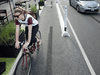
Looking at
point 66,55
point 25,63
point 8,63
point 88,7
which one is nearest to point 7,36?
point 8,63

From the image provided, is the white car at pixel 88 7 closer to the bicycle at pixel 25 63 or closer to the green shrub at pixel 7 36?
the green shrub at pixel 7 36

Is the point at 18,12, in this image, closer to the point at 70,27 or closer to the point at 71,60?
the point at 71,60

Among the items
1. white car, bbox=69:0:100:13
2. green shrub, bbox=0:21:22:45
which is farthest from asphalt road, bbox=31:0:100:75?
white car, bbox=69:0:100:13

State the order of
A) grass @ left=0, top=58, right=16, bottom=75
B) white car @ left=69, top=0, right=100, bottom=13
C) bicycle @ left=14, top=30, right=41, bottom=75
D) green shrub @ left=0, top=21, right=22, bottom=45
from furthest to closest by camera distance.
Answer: white car @ left=69, top=0, right=100, bottom=13 → green shrub @ left=0, top=21, right=22, bottom=45 → grass @ left=0, top=58, right=16, bottom=75 → bicycle @ left=14, top=30, right=41, bottom=75

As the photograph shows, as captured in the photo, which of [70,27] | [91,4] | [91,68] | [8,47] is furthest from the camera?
[91,4]

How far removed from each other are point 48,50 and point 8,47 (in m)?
1.81

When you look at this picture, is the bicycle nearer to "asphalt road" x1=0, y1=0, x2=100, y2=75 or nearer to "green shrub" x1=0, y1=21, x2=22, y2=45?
"asphalt road" x1=0, y1=0, x2=100, y2=75

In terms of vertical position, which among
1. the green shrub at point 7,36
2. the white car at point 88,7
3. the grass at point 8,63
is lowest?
the grass at point 8,63

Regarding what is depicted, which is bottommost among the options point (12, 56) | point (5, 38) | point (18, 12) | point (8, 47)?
point (12, 56)

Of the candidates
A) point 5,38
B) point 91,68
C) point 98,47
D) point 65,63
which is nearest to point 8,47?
point 5,38

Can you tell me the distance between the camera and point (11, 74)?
3424 mm

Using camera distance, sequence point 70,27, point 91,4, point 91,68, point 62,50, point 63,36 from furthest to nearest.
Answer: point 91,4 < point 70,27 < point 63,36 < point 62,50 < point 91,68

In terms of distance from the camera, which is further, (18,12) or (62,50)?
(62,50)

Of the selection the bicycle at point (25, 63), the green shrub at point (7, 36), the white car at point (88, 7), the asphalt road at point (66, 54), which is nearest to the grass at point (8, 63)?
the bicycle at point (25, 63)
